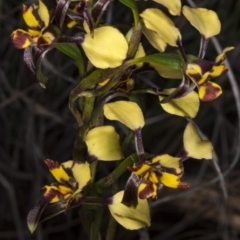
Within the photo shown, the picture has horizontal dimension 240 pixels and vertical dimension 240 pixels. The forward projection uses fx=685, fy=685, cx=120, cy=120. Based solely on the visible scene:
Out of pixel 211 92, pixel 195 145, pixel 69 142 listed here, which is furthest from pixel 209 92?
pixel 69 142

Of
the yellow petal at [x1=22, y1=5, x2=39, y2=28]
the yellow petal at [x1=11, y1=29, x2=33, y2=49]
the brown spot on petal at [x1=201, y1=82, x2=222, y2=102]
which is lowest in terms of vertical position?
the brown spot on petal at [x1=201, y1=82, x2=222, y2=102]

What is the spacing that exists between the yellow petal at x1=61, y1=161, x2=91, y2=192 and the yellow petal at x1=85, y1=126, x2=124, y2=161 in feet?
0.05

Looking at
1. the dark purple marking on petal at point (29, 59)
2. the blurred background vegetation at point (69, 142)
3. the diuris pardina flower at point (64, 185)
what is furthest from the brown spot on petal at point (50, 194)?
the blurred background vegetation at point (69, 142)

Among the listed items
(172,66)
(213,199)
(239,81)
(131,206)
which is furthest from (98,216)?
(239,81)

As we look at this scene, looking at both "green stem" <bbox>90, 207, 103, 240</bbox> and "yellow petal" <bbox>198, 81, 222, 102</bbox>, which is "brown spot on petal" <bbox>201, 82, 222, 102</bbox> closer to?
"yellow petal" <bbox>198, 81, 222, 102</bbox>

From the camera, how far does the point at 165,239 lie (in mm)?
1371

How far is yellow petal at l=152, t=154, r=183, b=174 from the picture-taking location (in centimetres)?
60

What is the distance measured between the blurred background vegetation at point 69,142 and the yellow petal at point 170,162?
68 centimetres

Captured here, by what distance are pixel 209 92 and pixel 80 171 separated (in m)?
0.14

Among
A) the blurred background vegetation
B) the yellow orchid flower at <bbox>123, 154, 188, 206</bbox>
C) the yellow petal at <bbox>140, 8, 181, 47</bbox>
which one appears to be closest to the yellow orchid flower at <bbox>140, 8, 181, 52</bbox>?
the yellow petal at <bbox>140, 8, 181, 47</bbox>

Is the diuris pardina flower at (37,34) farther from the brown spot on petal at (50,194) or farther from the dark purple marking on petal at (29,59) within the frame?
the brown spot on petal at (50,194)

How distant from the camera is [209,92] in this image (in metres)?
0.56

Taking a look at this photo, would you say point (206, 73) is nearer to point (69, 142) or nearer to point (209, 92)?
point (209, 92)

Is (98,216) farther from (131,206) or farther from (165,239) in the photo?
(165,239)
